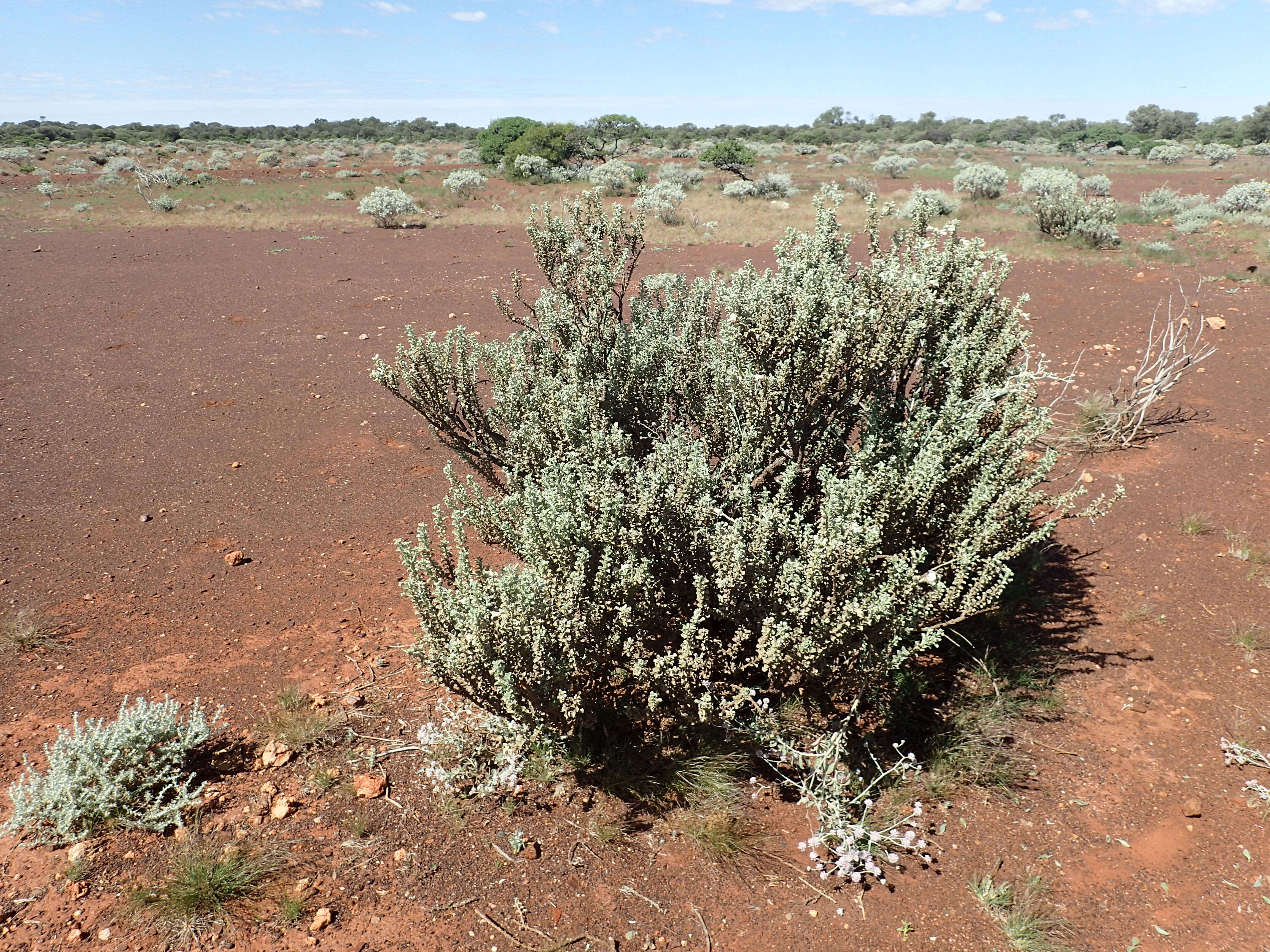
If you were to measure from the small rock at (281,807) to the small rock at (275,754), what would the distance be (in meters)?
0.22

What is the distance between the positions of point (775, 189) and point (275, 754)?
79.5ft

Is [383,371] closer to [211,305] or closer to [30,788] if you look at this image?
[30,788]

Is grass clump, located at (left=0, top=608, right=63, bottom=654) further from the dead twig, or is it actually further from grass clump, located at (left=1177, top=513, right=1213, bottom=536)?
grass clump, located at (left=1177, top=513, right=1213, bottom=536)

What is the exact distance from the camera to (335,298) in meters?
12.4

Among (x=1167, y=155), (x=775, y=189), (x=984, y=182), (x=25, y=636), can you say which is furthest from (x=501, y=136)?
(x=25, y=636)

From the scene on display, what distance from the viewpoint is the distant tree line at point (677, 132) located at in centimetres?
3731

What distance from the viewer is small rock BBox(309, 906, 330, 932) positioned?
270 centimetres

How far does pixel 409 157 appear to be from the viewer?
40969mm

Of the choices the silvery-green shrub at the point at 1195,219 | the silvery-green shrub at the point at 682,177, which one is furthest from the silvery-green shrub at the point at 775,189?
the silvery-green shrub at the point at 1195,219

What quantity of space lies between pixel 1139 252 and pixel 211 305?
16.3 m

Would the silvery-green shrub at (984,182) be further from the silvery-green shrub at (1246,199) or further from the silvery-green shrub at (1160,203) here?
the silvery-green shrub at (1246,199)

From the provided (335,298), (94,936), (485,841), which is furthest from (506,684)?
(335,298)

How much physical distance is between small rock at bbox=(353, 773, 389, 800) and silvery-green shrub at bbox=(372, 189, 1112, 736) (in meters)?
0.63

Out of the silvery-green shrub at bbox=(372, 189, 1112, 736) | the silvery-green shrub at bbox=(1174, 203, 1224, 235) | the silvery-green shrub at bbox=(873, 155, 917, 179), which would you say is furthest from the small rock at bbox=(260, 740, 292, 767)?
the silvery-green shrub at bbox=(873, 155, 917, 179)
